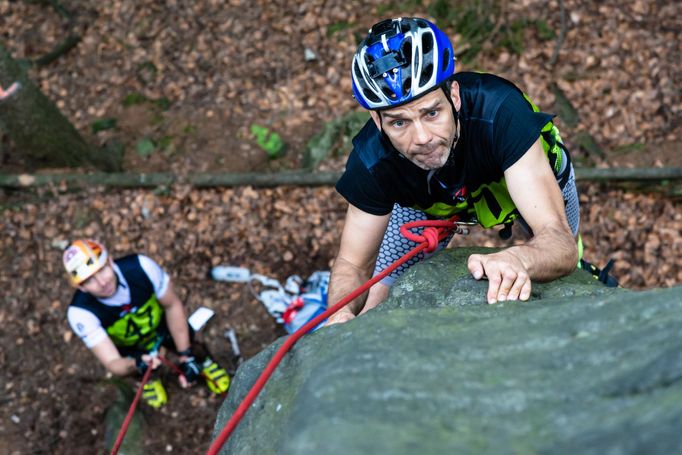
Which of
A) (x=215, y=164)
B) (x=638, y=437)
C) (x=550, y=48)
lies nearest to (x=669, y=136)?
(x=550, y=48)

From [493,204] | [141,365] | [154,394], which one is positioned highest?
[493,204]

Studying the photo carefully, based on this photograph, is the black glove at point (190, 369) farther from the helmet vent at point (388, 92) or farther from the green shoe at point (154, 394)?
the helmet vent at point (388, 92)

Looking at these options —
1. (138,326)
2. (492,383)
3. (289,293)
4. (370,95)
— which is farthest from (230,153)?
(492,383)

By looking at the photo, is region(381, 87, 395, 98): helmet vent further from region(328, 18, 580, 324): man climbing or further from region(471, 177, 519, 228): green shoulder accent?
region(471, 177, 519, 228): green shoulder accent

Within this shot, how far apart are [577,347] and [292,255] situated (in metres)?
5.06

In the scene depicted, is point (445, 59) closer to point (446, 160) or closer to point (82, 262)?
point (446, 160)

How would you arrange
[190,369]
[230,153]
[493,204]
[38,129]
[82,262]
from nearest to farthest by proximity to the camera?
[493,204] → [82,262] → [190,369] → [38,129] → [230,153]

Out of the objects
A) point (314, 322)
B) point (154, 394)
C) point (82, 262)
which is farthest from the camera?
point (154, 394)

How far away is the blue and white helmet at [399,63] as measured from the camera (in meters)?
3.03

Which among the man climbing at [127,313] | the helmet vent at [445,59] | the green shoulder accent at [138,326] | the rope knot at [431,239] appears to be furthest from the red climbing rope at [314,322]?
the green shoulder accent at [138,326]

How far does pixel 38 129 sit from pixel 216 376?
339 centimetres

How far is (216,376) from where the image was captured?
6.26m

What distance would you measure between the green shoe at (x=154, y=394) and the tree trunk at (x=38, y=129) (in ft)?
8.86

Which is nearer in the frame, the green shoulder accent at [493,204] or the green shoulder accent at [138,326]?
the green shoulder accent at [493,204]
